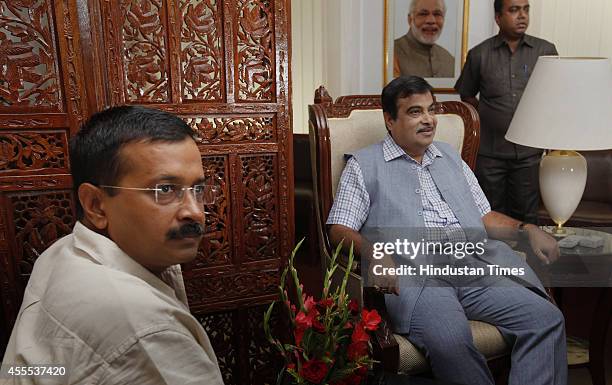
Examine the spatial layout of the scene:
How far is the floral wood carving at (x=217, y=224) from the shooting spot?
1.83 meters

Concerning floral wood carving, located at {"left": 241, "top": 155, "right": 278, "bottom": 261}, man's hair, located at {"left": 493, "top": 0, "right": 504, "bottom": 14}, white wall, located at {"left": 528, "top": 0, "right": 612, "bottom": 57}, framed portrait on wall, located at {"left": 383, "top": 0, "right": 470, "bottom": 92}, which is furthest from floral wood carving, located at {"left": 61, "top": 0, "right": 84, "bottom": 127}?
white wall, located at {"left": 528, "top": 0, "right": 612, "bottom": 57}

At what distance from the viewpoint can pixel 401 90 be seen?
2098 mm

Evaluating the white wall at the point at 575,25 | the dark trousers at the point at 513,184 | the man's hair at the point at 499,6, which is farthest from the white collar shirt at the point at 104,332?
the white wall at the point at 575,25

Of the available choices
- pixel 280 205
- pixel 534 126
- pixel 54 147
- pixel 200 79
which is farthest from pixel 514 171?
pixel 54 147

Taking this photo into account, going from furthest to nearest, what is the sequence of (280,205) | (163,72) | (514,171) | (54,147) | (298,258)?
1. (298,258)
2. (514,171)
3. (280,205)
4. (163,72)
5. (54,147)

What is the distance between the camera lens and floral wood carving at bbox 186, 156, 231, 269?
1.83 meters

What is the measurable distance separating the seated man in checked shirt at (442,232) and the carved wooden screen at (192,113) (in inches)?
13.4

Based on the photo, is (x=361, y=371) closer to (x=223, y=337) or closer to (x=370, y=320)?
(x=370, y=320)

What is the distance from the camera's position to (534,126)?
7.09ft

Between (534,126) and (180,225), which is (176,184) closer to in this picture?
(180,225)

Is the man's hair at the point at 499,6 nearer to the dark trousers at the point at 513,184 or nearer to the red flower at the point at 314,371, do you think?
the dark trousers at the point at 513,184

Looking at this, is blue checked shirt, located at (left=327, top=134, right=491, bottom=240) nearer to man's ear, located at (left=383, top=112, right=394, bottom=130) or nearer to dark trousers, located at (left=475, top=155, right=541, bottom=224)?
man's ear, located at (left=383, top=112, right=394, bottom=130)

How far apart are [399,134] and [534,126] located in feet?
1.90

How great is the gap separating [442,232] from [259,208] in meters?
0.72
